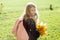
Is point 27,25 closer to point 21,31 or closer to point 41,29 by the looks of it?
point 21,31

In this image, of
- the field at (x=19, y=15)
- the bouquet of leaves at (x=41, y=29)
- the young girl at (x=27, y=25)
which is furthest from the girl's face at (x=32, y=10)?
the field at (x=19, y=15)

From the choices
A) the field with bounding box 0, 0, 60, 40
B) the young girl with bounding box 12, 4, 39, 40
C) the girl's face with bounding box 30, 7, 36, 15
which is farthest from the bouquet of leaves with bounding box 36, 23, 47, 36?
the field with bounding box 0, 0, 60, 40

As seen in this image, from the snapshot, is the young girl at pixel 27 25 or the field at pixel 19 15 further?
the field at pixel 19 15

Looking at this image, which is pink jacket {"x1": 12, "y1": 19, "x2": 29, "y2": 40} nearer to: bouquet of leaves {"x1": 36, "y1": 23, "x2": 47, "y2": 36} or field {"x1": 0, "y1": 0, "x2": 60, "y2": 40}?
bouquet of leaves {"x1": 36, "y1": 23, "x2": 47, "y2": 36}

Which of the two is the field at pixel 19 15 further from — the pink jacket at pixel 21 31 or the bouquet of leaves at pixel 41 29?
the bouquet of leaves at pixel 41 29

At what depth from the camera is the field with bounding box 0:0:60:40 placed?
34.9 ft

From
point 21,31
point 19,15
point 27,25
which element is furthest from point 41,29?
point 19,15

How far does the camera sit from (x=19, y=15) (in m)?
14.8

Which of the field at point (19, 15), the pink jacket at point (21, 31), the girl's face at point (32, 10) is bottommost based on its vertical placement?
the field at point (19, 15)

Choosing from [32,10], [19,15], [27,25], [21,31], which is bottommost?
[19,15]

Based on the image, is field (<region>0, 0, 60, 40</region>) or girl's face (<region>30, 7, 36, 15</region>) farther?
field (<region>0, 0, 60, 40</region>)

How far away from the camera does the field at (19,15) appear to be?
34.9 ft

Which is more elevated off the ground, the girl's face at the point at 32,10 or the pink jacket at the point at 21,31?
the girl's face at the point at 32,10

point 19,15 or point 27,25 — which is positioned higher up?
point 27,25
